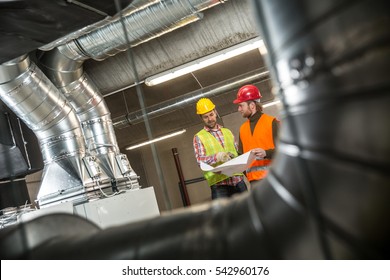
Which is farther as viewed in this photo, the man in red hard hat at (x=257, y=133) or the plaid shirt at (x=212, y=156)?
the plaid shirt at (x=212, y=156)

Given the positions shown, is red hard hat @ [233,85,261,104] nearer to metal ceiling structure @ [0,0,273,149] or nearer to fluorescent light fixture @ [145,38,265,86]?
metal ceiling structure @ [0,0,273,149]

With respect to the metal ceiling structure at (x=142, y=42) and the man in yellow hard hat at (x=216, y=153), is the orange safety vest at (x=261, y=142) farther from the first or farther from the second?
the metal ceiling structure at (x=142, y=42)

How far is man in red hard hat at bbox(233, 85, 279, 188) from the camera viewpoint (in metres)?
2.66

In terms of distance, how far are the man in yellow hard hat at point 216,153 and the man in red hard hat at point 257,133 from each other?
0.63ft

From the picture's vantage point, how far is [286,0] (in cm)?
63

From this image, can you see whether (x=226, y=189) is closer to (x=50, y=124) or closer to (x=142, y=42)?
(x=50, y=124)

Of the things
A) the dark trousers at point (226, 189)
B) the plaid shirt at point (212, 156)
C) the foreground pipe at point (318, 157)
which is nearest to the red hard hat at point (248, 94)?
the plaid shirt at point (212, 156)

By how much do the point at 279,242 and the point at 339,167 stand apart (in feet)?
0.57

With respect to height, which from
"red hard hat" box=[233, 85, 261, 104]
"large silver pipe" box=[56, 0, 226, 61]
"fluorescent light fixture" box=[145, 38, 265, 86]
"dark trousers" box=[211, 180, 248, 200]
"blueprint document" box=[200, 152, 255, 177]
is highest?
"large silver pipe" box=[56, 0, 226, 61]

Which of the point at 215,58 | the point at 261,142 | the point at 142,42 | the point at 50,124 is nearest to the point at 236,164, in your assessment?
the point at 261,142

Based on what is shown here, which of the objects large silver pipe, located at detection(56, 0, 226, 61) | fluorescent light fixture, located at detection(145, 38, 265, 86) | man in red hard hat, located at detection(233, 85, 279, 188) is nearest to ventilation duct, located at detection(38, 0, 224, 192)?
large silver pipe, located at detection(56, 0, 226, 61)

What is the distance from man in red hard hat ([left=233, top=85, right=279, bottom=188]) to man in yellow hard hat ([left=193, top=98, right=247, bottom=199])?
191 millimetres

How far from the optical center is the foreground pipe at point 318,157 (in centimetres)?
51
